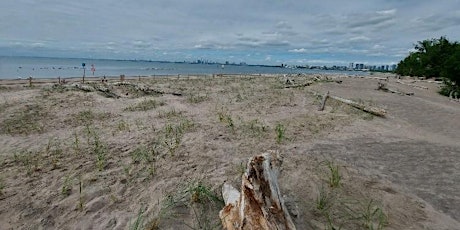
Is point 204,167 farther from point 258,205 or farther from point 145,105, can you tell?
point 145,105

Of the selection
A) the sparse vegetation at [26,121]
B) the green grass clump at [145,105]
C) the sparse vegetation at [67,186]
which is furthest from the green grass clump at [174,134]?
the sparse vegetation at [26,121]

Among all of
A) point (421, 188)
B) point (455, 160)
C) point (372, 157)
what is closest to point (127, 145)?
point (372, 157)

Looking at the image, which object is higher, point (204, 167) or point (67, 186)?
point (204, 167)

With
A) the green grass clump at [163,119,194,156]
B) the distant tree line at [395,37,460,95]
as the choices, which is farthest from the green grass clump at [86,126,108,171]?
the distant tree line at [395,37,460,95]

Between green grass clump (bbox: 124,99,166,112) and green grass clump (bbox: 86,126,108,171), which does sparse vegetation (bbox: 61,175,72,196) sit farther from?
green grass clump (bbox: 124,99,166,112)

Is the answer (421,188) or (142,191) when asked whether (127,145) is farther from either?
(421,188)

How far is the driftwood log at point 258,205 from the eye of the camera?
358 cm

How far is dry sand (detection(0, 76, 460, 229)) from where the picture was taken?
15.6ft

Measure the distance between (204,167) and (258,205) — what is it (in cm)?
287

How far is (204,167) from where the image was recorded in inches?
254

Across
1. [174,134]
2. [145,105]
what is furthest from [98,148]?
[145,105]

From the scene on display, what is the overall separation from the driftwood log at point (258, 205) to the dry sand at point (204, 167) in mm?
481

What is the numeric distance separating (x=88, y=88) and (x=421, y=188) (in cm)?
1881

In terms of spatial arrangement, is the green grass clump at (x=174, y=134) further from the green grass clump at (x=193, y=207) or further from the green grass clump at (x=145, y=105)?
the green grass clump at (x=145, y=105)
